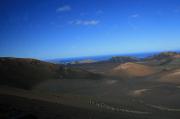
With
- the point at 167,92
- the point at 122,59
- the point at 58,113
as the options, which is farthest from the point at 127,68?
the point at 122,59

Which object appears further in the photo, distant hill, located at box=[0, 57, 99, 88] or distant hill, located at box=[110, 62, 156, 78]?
distant hill, located at box=[110, 62, 156, 78]

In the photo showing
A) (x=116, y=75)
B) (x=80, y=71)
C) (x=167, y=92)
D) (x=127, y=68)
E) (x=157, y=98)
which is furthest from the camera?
(x=127, y=68)

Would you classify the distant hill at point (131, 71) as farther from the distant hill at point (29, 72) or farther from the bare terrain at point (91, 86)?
the distant hill at point (29, 72)

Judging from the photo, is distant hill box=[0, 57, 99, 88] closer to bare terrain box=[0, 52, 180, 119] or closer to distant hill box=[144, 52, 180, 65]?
bare terrain box=[0, 52, 180, 119]

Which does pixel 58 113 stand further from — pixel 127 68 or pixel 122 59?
pixel 122 59

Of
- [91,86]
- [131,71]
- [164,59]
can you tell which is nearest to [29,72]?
[91,86]

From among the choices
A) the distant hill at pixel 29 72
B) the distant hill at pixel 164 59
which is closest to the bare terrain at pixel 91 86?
the distant hill at pixel 29 72

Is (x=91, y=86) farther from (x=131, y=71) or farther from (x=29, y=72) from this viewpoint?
(x=131, y=71)

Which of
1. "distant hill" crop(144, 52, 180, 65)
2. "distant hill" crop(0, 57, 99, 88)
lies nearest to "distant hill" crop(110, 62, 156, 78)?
"distant hill" crop(0, 57, 99, 88)
